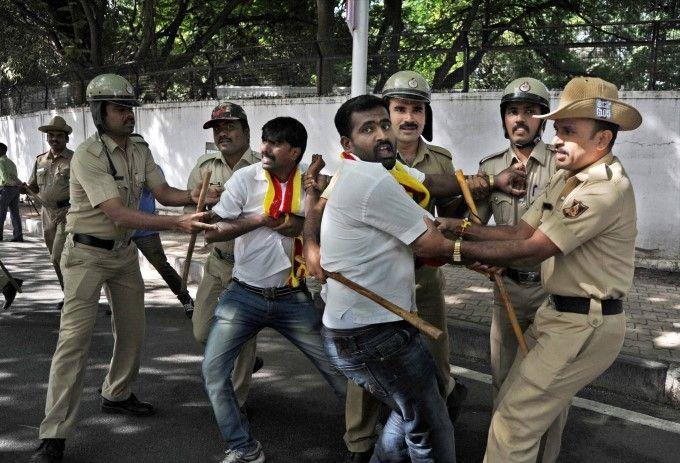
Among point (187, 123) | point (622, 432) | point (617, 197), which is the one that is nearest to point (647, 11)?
point (187, 123)

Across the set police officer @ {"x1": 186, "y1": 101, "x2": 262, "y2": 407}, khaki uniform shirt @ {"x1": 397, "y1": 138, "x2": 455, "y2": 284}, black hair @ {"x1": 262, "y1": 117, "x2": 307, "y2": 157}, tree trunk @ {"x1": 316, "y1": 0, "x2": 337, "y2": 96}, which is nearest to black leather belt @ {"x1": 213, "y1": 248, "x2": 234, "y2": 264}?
police officer @ {"x1": 186, "y1": 101, "x2": 262, "y2": 407}

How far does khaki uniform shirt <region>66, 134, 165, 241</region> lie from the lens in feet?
11.6

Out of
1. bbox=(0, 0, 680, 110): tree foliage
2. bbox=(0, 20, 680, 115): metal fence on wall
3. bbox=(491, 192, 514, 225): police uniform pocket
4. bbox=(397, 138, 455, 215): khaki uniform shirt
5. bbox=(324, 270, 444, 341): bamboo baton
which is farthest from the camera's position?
bbox=(0, 0, 680, 110): tree foliage

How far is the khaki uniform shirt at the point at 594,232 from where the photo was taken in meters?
2.41

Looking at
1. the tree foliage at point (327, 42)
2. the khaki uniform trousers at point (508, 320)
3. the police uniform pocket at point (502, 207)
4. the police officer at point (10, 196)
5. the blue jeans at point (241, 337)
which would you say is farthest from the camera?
the police officer at point (10, 196)

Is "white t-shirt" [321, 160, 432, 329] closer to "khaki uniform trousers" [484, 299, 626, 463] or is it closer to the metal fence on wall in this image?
"khaki uniform trousers" [484, 299, 626, 463]

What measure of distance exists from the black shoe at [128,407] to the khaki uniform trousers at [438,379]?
52.2 inches

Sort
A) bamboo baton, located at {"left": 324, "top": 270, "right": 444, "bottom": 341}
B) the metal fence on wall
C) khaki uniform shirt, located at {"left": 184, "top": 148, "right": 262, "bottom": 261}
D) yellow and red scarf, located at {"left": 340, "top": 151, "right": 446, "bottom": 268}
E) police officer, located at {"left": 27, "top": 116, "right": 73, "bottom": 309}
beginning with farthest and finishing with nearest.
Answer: the metal fence on wall, police officer, located at {"left": 27, "top": 116, "right": 73, "bottom": 309}, khaki uniform shirt, located at {"left": 184, "top": 148, "right": 262, "bottom": 261}, yellow and red scarf, located at {"left": 340, "top": 151, "right": 446, "bottom": 268}, bamboo baton, located at {"left": 324, "top": 270, "right": 444, "bottom": 341}

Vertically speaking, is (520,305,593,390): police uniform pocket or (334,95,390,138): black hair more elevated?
(334,95,390,138): black hair

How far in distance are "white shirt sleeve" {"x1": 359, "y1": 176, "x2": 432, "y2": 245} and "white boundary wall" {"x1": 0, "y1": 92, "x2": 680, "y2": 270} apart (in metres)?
6.06

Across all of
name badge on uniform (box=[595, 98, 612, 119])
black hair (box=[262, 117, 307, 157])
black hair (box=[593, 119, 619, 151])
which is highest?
name badge on uniform (box=[595, 98, 612, 119])

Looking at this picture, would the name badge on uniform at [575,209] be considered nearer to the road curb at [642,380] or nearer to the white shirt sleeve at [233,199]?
the white shirt sleeve at [233,199]

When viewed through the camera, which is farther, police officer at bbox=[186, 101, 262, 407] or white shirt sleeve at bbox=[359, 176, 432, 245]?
police officer at bbox=[186, 101, 262, 407]

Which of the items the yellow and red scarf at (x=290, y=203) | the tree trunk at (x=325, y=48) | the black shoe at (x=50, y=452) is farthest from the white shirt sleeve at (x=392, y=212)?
the tree trunk at (x=325, y=48)
